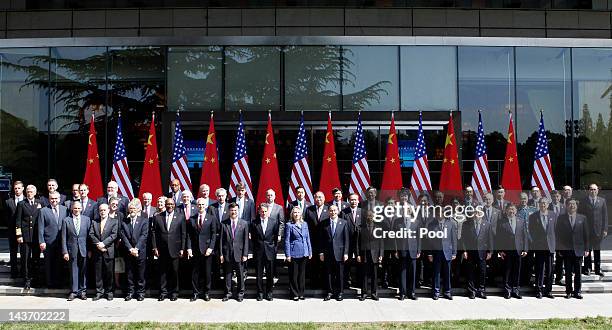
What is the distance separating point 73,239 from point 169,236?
6.49ft

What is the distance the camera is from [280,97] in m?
18.6

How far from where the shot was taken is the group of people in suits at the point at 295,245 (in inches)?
476

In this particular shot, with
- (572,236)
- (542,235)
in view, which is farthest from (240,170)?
(572,236)

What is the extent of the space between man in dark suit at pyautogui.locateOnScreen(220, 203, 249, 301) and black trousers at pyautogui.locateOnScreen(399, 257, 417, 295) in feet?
10.4

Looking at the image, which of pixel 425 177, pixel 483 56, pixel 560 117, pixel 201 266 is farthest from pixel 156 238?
pixel 560 117

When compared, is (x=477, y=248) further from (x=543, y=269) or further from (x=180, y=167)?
(x=180, y=167)

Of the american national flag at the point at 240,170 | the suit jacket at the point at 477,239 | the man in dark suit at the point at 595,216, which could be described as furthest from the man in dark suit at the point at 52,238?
the man in dark suit at the point at 595,216

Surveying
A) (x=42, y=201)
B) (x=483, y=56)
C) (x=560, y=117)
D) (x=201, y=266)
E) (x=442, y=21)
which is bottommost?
(x=201, y=266)

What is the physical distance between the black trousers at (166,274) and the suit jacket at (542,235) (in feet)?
23.8

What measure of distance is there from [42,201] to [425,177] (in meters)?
9.16

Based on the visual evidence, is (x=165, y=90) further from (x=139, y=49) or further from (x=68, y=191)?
(x=68, y=191)

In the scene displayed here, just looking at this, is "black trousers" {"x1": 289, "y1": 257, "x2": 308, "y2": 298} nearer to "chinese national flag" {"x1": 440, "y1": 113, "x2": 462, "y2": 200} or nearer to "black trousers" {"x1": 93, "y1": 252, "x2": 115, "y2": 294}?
"black trousers" {"x1": 93, "y1": 252, "x2": 115, "y2": 294}

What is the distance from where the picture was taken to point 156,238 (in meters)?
12.1

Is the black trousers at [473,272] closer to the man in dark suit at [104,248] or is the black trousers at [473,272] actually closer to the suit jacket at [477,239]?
the suit jacket at [477,239]
